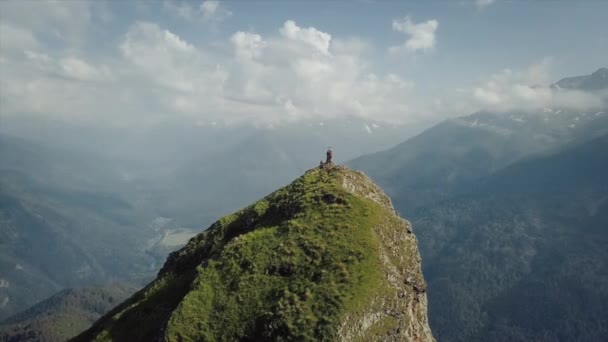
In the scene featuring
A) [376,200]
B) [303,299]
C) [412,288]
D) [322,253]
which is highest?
[376,200]

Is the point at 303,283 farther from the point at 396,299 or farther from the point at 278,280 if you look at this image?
the point at 396,299

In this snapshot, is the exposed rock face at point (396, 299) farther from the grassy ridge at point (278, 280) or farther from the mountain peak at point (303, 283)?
the grassy ridge at point (278, 280)

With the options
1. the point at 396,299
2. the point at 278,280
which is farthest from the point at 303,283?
the point at 396,299

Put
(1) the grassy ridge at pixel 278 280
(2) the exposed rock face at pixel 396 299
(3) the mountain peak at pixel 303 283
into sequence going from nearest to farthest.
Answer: (2) the exposed rock face at pixel 396 299, (3) the mountain peak at pixel 303 283, (1) the grassy ridge at pixel 278 280

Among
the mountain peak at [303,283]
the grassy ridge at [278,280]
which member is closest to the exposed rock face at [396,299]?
the mountain peak at [303,283]

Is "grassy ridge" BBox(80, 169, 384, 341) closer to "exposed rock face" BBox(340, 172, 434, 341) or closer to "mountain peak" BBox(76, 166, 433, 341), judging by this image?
"mountain peak" BBox(76, 166, 433, 341)

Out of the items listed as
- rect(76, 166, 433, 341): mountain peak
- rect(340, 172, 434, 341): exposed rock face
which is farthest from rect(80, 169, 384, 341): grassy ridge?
rect(340, 172, 434, 341): exposed rock face

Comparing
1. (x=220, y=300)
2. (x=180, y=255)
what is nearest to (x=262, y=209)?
(x=180, y=255)

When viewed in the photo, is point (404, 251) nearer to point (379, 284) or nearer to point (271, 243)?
point (379, 284)
